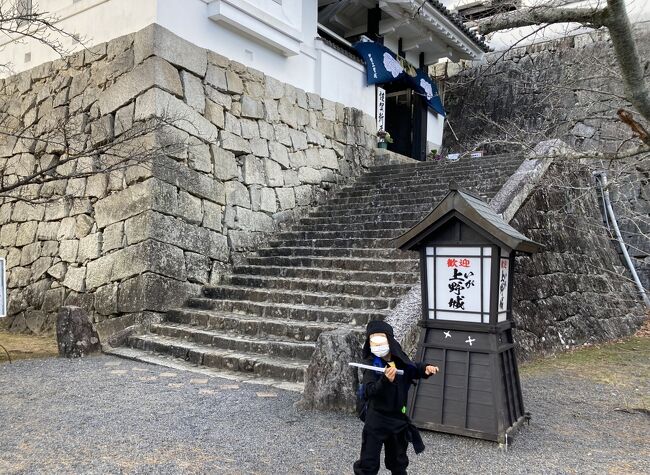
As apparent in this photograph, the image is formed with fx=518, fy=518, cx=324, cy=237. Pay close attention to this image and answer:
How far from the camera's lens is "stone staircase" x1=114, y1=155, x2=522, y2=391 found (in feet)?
18.9

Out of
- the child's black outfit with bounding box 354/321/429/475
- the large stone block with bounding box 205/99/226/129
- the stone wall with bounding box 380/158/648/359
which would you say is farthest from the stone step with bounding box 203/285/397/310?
the child's black outfit with bounding box 354/321/429/475

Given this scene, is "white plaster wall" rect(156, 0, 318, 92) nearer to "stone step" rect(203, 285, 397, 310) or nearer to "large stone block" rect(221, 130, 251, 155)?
"large stone block" rect(221, 130, 251, 155)

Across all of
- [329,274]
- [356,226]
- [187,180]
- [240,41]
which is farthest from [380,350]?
[240,41]

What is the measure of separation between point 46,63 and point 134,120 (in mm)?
3021

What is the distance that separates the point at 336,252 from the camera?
26.2 ft

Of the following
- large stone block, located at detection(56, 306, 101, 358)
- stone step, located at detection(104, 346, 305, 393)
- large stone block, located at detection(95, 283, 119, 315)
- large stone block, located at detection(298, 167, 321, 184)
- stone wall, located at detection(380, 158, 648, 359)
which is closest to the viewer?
stone step, located at detection(104, 346, 305, 393)

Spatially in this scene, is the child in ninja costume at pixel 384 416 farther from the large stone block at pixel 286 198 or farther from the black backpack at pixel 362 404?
the large stone block at pixel 286 198

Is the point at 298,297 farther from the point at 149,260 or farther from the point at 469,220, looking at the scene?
the point at 469,220

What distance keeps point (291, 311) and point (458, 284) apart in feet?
10.0

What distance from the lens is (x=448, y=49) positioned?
554 inches

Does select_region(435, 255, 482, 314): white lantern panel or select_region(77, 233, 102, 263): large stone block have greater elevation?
select_region(77, 233, 102, 263): large stone block

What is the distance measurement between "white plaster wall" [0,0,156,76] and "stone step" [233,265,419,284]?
392 centimetres

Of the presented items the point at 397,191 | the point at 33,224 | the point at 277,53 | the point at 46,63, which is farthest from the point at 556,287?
the point at 46,63

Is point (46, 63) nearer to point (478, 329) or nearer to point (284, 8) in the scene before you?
point (284, 8)
